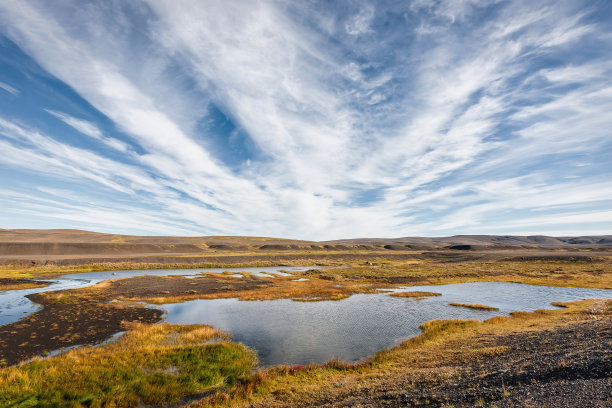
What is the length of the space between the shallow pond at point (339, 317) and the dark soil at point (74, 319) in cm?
546

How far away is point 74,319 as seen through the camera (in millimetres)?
31594

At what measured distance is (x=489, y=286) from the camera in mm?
58688

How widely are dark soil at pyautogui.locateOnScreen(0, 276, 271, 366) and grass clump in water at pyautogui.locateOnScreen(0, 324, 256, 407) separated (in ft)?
13.0

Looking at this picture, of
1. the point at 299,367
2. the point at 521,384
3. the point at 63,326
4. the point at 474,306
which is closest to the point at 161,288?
the point at 63,326

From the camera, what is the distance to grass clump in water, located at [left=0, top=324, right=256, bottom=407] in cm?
1505

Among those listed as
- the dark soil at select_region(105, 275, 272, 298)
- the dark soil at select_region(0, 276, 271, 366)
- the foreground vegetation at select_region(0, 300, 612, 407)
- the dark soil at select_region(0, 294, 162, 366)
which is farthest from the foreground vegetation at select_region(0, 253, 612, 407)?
the dark soil at select_region(105, 275, 272, 298)

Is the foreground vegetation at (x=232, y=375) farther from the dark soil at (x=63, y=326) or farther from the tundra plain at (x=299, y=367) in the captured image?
the dark soil at (x=63, y=326)

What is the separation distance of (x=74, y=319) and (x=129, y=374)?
66.0ft

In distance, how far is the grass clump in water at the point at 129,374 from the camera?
1505 centimetres

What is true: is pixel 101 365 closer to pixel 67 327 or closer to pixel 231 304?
pixel 67 327

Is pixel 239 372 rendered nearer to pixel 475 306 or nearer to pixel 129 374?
pixel 129 374

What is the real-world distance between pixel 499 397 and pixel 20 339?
35.4 metres

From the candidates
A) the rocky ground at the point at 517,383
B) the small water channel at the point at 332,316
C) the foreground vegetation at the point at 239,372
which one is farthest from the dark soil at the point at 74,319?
the rocky ground at the point at 517,383

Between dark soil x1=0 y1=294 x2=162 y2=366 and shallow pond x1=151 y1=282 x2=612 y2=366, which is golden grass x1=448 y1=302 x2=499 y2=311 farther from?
dark soil x1=0 y1=294 x2=162 y2=366
